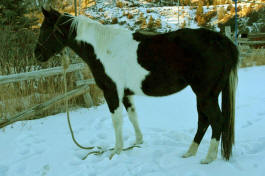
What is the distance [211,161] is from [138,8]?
23926 millimetres

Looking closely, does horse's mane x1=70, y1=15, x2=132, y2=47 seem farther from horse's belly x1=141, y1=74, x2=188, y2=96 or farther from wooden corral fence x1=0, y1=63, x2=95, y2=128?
wooden corral fence x1=0, y1=63, x2=95, y2=128

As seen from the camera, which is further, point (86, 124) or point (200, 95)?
point (86, 124)

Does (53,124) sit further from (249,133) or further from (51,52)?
(249,133)

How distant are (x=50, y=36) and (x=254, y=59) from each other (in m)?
10.2

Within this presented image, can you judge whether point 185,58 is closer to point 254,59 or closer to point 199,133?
point 199,133

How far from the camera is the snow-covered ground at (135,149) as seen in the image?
7.28ft

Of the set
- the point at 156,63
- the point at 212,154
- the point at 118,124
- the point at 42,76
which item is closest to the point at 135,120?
the point at 118,124

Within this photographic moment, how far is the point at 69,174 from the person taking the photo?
2.25m

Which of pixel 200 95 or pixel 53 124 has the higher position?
pixel 200 95

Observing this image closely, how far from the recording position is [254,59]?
397 inches

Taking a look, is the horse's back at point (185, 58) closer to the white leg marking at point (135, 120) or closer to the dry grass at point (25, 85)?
the white leg marking at point (135, 120)

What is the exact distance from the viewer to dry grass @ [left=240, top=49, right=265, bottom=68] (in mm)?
9622

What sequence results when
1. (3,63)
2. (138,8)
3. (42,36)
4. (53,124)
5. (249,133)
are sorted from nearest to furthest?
(42,36) → (249,133) → (53,124) → (3,63) → (138,8)

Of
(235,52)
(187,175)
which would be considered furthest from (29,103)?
(235,52)
